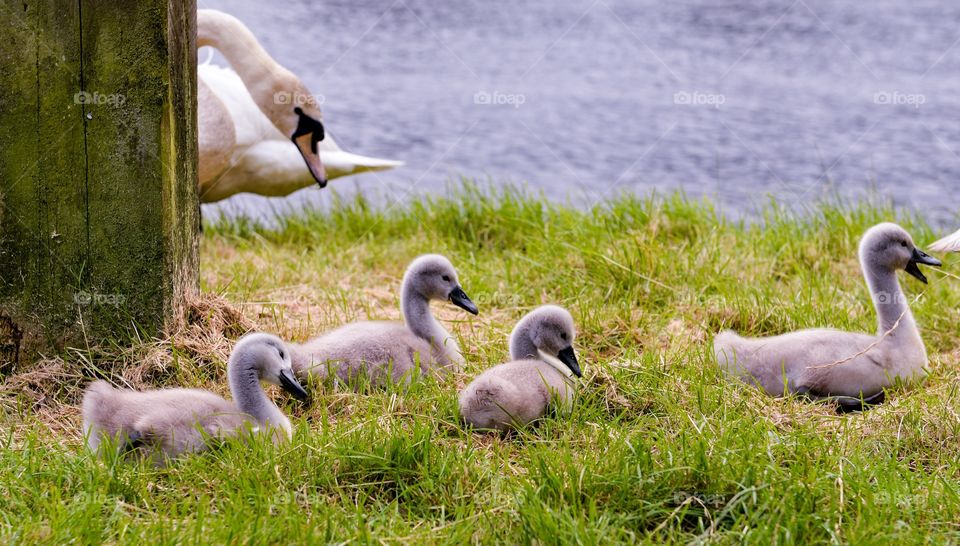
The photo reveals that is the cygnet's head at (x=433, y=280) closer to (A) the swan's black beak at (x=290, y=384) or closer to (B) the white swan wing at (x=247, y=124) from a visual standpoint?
(A) the swan's black beak at (x=290, y=384)

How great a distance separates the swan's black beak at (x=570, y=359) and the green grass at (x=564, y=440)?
62 millimetres

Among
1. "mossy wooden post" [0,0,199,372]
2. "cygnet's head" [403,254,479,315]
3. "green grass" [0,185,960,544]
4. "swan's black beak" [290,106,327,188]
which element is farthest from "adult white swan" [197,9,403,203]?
"mossy wooden post" [0,0,199,372]

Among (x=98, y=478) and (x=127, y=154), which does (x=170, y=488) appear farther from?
(x=127, y=154)

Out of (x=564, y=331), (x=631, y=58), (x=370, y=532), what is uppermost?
(x=631, y=58)

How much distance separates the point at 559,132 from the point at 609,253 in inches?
219

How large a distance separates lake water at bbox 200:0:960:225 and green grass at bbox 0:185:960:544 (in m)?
1.93

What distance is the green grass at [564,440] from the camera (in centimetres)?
334

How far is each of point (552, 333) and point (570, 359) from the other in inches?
4.7

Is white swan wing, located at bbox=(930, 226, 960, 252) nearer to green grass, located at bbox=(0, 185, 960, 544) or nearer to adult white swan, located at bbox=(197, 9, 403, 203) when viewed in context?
green grass, located at bbox=(0, 185, 960, 544)

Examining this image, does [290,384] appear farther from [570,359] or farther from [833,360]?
[833,360]

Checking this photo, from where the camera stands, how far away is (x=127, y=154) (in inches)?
175

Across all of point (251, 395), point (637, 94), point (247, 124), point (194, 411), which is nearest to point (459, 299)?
point (251, 395)

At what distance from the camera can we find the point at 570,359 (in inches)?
180

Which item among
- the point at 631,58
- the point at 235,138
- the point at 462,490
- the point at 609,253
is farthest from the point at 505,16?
the point at 462,490
